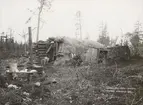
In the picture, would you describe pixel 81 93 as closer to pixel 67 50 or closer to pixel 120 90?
pixel 120 90

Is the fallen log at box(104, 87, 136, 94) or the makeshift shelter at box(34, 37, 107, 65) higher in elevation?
the makeshift shelter at box(34, 37, 107, 65)

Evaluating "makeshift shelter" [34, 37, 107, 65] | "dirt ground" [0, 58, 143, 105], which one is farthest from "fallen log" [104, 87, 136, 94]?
"makeshift shelter" [34, 37, 107, 65]

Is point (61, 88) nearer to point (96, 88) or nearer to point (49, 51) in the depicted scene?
point (96, 88)

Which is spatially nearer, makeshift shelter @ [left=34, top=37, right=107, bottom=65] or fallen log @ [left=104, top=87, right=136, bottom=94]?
fallen log @ [left=104, top=87, right=136, bottom=94]

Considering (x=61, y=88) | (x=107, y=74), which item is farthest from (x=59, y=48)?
(x=61, y=88)

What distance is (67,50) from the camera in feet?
68.8

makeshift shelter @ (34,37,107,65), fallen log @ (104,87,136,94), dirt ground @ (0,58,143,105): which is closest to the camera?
dirt ground @ (0,58,143,105)

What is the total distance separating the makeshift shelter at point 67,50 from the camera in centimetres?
2062

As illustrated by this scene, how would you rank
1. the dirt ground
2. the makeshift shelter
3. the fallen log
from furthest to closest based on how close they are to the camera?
the makeshift shelter → the fallen log → the dirt ground

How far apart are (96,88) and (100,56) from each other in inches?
524

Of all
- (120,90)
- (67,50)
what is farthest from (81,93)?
(67,50)

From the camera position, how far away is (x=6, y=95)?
7168 mm

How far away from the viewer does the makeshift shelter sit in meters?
20.6

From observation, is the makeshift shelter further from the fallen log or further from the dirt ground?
the fallen log
